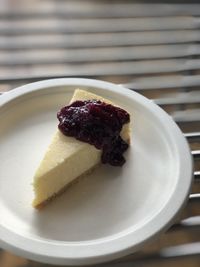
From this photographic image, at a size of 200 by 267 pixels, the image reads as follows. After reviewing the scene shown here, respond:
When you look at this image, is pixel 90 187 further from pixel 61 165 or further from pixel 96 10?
pixel 96 10

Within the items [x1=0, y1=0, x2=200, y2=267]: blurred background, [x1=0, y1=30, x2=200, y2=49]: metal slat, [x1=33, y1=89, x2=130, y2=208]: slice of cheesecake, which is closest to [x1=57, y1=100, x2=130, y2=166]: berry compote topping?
[x1=33, y1=89, x2=130, y2=208]: slice of cheesecake

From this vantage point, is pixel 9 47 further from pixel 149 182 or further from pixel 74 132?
pixel 149 182

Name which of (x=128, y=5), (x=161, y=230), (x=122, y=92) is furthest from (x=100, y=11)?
(x=161, y=230)

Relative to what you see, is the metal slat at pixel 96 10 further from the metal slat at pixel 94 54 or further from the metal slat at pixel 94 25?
the metal slat at pixel 94 54

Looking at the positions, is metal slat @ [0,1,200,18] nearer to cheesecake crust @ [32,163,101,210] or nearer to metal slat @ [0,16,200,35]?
metal slat @ [0,16,200,35]

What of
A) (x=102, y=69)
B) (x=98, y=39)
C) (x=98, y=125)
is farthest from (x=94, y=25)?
(x=98, y=125)

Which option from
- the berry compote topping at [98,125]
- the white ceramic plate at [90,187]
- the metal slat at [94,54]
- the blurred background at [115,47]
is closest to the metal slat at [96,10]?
the blurred background at [115,47]
